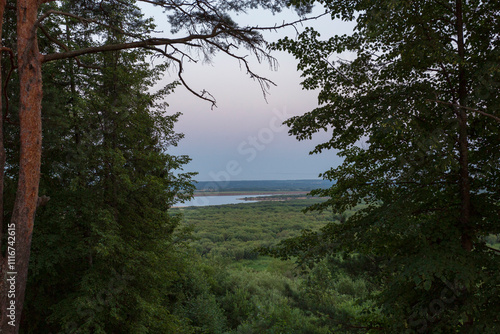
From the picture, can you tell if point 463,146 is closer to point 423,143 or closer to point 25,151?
point 423,143

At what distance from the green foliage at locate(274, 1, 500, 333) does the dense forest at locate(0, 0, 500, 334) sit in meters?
0.03

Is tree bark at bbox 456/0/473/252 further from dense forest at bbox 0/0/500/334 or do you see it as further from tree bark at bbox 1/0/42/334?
tree bark at bbox 1/0/42/334

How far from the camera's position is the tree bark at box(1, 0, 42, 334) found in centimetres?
484

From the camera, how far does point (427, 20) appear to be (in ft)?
16.2

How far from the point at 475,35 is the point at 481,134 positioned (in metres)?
1.62

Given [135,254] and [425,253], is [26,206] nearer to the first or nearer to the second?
[135,254]

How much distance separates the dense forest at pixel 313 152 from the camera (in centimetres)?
447

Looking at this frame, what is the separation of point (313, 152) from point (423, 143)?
252 cm

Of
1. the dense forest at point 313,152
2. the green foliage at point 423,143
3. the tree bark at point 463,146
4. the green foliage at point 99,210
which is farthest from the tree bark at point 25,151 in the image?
the tree bark at point 463,146

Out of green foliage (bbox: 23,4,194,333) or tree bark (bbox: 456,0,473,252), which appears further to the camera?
green foliage (bbox: 23,4,194,333)

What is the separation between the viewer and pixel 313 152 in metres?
6.49

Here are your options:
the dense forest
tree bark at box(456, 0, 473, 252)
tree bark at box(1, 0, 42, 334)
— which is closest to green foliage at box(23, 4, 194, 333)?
the dense forest

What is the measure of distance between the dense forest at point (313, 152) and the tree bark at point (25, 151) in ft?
0.08

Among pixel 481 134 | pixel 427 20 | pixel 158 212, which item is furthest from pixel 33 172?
pixel 481 134
